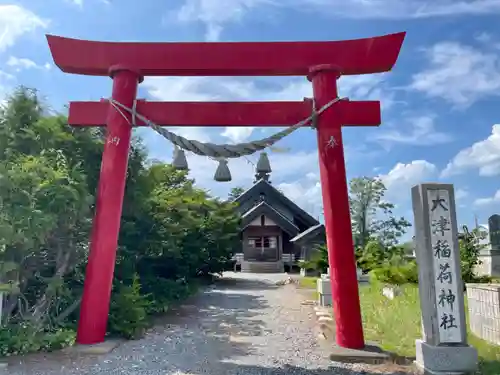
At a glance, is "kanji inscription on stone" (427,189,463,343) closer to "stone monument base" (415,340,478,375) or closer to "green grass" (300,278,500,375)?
"stone monument base" (415,340,478,375)

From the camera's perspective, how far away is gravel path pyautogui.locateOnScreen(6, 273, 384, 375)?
5.58m

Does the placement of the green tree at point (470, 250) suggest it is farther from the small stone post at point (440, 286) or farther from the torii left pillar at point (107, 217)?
Result: the torii left pillar at point (107, 217)

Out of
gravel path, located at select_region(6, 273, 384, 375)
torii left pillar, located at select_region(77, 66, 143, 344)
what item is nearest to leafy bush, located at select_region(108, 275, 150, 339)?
gravel path, located at select_region(6, 273, 384, 375)

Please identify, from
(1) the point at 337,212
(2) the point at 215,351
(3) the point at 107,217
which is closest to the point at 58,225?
(3) the point at 107,217

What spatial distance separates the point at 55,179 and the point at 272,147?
341cm

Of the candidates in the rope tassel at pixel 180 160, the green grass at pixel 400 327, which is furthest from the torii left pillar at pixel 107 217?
the green grass at pixel 400 327

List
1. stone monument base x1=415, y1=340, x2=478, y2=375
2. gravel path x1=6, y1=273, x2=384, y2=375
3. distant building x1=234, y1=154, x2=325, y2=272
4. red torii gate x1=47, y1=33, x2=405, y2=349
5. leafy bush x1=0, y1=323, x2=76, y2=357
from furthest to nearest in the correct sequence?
distant building x1=234, y1=154, x2=325, y2=272 → red torii gate x1=47, y1=33, x2=405, y2=349 → leafy bush x1=0, y1=323, x2=76, y2=357 → gravel path x1=6, y1=273, x2=384, y2=375 → stone monument base x1=415, y1=340, x2=478, y2=375

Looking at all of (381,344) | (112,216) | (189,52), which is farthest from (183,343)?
(189,52)

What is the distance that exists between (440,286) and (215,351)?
11.3ft

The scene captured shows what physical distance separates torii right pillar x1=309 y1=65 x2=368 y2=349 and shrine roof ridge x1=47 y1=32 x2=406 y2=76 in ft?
0.99

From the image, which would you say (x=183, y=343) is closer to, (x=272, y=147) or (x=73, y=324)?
(x=73, y=324)

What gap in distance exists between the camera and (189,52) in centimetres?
734

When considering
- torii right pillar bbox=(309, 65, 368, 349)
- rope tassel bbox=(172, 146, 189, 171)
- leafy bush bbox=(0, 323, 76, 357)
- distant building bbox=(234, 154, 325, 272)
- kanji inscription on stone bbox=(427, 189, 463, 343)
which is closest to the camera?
kanji inscription on stone bbox=(427, 189, 463, 343)

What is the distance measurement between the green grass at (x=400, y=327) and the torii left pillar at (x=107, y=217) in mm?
4420
